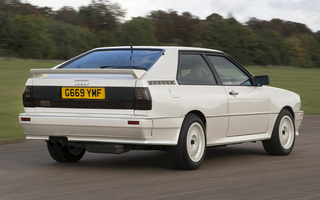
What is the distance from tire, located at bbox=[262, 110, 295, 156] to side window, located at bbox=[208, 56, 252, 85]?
0.86m

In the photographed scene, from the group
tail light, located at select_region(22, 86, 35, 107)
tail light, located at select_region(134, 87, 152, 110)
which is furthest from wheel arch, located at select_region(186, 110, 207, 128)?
tail light, located at select_region(22, 86, 35, 107)

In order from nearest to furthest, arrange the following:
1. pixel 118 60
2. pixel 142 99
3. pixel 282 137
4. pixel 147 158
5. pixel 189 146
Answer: pixel 142 99
pixel 189 146
pixel 118 60
pixel 147 158
pixel 282 137

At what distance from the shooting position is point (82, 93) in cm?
686

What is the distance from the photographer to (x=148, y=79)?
21.8 feet

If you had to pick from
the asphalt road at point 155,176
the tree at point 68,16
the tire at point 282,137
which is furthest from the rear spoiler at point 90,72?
the tree at point 68,16

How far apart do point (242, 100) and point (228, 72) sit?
0.44 m

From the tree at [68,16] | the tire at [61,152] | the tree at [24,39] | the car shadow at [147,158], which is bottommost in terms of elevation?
the car shadow at [147,158]

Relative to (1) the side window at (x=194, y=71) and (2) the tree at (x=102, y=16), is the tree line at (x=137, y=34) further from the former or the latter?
(1) the side window at (x=194, y=71)

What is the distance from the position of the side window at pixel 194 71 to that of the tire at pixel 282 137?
5.31 ft

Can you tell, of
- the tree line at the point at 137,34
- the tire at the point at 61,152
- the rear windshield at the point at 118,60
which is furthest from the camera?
the tree line at the point at 137,34

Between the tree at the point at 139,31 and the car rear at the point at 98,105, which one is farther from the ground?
the tree at the point at 139,31

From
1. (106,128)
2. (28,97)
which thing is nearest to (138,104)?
(106,128)

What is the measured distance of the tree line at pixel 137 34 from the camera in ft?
288

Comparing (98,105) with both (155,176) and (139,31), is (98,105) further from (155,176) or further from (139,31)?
(139,31)
